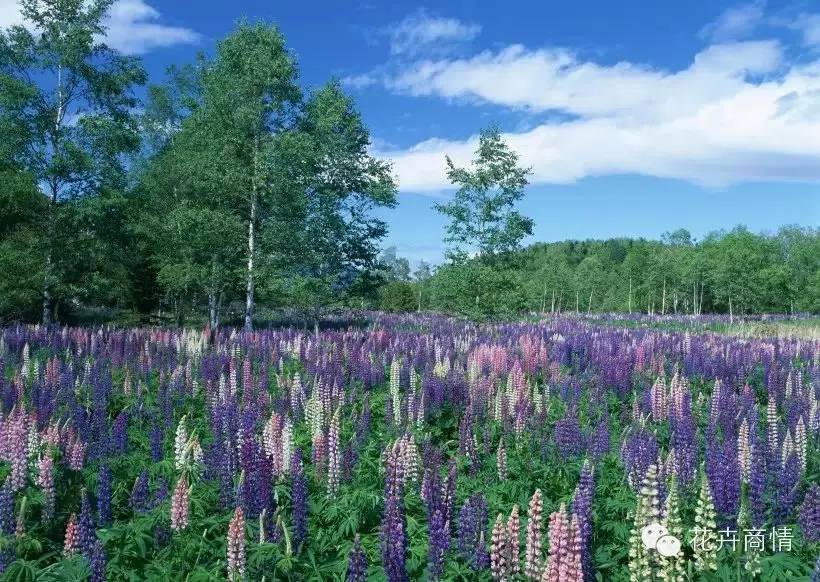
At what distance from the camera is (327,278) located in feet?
74.9

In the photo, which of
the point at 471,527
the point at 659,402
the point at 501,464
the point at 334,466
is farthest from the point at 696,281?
the point at 471,527

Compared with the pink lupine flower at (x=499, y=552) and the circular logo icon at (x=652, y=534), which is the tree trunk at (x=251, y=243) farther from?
the circular logo icon at (x=652, y=534)

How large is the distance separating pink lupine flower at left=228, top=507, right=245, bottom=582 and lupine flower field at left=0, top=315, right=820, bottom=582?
0.05ft

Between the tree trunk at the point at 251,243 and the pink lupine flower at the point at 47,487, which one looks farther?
the tree trunk at the point at 251,243

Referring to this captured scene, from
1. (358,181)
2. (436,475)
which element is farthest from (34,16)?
(436,475)

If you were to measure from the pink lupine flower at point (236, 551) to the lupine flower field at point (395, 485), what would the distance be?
14 millimetres

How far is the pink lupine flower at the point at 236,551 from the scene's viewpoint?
379cm

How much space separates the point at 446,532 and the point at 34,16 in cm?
2634

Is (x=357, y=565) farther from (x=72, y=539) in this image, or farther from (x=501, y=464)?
(x=501, y=464)

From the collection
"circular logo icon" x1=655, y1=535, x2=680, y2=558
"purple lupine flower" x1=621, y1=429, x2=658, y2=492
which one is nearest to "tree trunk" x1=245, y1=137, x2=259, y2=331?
"purple lupine flower" x1=621, y1=429, x2=658, y2=492

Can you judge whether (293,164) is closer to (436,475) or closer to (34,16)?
(34,16)

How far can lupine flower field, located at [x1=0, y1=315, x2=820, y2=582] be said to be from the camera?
3.99 m

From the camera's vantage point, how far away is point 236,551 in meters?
3.83

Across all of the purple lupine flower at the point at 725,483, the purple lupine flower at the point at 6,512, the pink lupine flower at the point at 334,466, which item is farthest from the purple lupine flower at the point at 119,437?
the purple lupine flower at the point at 725,483
